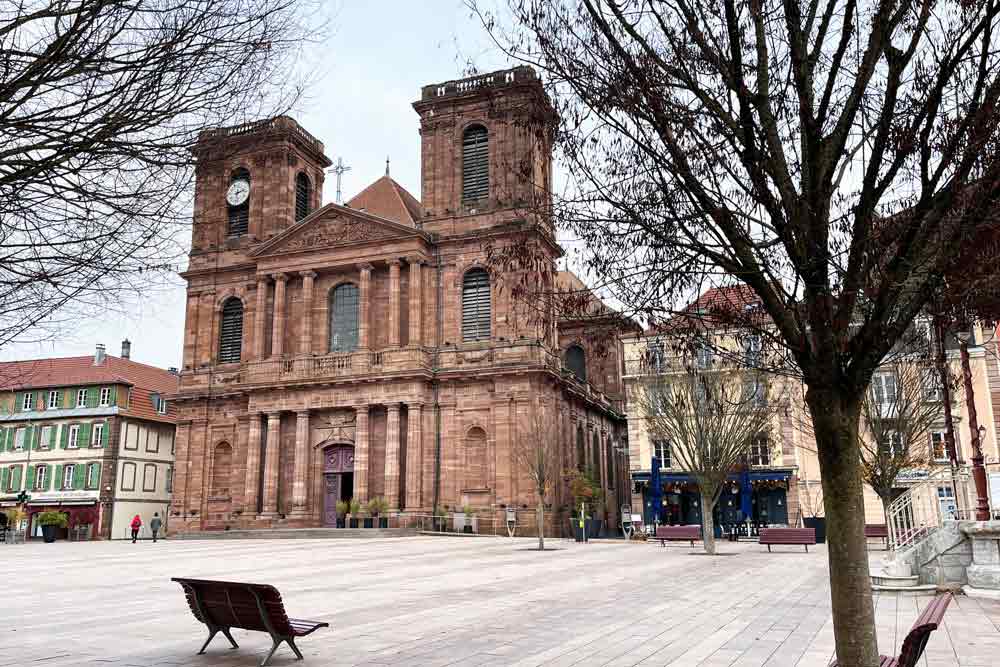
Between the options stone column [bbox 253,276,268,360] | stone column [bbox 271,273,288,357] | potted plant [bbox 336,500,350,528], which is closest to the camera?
potted plant [bbox 336,500,350,528]

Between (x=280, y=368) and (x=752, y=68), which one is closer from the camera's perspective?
(x=752, y=68)

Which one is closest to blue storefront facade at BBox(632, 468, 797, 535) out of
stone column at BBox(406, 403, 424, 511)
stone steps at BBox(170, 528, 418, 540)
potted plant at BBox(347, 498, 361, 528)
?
stone column at BBox(406, 403, 424, 511)

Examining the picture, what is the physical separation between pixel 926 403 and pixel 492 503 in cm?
1853

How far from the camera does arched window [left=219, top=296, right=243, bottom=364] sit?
43.9 m

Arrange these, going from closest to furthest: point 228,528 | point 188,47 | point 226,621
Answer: point 188,47
point 226,621
point 228,528

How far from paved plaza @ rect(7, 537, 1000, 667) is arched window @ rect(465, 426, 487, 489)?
58.5 feet

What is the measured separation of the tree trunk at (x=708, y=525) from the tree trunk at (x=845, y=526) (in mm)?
18837

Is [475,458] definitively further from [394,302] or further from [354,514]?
[394,302]

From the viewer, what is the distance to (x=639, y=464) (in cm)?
4125

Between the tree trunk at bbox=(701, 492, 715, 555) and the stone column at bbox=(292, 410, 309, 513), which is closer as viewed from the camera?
the tree trunk at bbox=(701, 492, 715, 555)

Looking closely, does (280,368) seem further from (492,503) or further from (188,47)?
(188,47)

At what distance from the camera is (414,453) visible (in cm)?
3738

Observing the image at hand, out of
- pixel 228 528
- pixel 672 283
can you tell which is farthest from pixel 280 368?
pixel 672 283

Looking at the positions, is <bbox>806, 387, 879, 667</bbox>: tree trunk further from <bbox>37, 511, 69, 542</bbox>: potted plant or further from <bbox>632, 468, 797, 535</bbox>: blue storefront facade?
<bbox>37, 511, 69, 542</bbox>: potted plant
